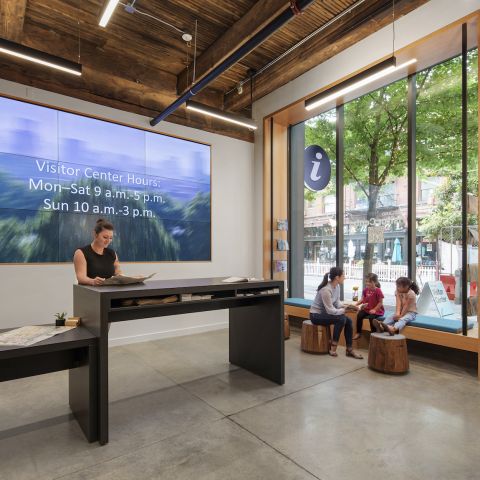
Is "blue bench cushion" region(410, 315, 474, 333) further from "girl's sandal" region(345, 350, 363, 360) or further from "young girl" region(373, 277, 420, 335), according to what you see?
"girl's sandal" region(345, 350, 363, 360)

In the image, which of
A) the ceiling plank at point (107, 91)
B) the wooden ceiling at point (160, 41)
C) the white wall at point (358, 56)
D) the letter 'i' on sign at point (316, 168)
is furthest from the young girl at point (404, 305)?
the ceiling plank at point (107, 91)

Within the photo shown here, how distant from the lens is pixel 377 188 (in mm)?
5352

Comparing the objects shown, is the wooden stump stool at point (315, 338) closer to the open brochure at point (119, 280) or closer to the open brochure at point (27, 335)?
the open brochure at point (119, 280)

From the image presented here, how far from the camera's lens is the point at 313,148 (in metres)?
6.19

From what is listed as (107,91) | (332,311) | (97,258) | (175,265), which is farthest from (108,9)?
(332,311)

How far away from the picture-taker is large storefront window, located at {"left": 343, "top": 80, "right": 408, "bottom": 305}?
504 cm

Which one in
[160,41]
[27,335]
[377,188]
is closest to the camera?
[27,335]

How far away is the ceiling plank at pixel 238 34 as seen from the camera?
3846 mm

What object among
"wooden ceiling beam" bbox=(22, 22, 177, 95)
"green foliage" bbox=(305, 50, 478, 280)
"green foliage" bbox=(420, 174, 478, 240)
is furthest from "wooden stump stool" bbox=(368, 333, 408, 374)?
"wooden ceiling beam" bbox=(22, 22, 177, 95)

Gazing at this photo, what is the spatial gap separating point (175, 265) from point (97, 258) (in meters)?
2.11

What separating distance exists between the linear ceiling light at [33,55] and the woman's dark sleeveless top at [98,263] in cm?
202

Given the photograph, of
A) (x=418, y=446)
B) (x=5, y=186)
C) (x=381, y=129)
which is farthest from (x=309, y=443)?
(x=381, y=129)

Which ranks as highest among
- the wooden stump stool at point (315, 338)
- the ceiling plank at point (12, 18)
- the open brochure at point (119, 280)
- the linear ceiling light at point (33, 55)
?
the ceiling plank at point (12, 18)

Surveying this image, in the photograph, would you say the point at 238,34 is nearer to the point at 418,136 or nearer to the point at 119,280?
the point at 418,136
